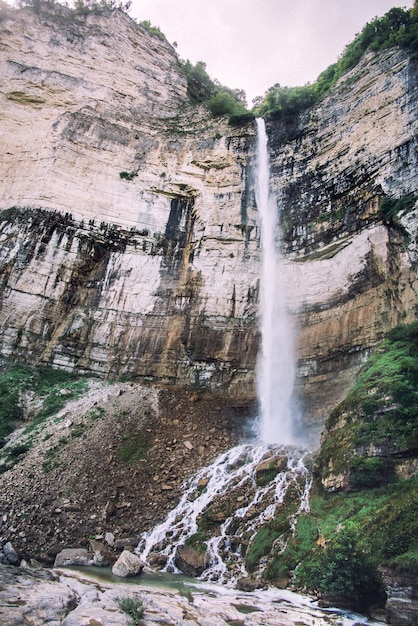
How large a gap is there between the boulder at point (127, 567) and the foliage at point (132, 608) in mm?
3013

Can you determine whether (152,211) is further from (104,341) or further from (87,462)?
Result: (87,462)

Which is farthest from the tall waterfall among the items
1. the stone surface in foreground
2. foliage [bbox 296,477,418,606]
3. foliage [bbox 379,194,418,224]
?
the stone surface in foreground

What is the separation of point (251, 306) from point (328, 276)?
445 cm

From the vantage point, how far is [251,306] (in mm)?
22391

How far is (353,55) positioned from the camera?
81.7ft

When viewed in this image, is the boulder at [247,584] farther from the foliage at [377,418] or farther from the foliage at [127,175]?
the foliage at [127,175]

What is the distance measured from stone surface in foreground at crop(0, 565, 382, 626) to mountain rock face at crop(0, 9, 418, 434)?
10.3 meters

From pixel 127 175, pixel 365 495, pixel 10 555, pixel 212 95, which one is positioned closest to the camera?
pixel 365 495

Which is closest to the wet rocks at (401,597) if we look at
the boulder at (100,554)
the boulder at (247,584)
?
the boulder at (247,584)

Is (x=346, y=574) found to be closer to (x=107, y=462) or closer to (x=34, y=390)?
(x=107, y=462)

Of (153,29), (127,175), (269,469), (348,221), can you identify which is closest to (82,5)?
(153,29)

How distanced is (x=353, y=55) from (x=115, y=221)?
18.0 meters

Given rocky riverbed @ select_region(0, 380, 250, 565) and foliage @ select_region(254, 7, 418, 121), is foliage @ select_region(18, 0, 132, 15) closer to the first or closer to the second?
A: foliage @ select_region(254, 7, 418, 121)

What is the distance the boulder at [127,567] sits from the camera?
963cm
